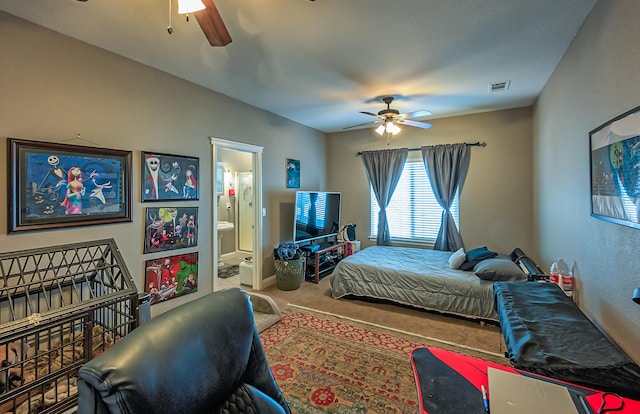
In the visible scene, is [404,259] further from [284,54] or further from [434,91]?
[284,54]

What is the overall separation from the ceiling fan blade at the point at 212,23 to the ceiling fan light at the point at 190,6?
0.19 ft

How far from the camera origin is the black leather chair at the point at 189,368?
2.13 feet

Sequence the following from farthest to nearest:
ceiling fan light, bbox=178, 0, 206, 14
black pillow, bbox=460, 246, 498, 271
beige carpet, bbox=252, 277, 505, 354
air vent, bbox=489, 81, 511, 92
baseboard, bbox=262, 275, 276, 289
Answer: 1. baseboard, bbox=262, 275, 276, 289
2. black pillow, bbox=460, 246, 498, 271
3. air vent, bbox=489, 81, 511, 92
4. beige carpet, bbox=252, 277, 505, 354
5. ceiling fan light, bbox=178, 0, 206, 14

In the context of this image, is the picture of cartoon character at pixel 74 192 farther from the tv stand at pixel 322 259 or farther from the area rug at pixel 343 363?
the tv stand at pixel 322 259

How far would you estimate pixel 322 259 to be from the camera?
506cm

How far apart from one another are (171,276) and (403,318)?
267 centimetres

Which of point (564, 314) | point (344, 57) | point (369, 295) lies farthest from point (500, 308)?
point (344, 57)

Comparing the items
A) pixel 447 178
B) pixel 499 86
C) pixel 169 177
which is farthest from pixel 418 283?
pixel 169 177

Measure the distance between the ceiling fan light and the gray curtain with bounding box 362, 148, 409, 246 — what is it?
4298mm

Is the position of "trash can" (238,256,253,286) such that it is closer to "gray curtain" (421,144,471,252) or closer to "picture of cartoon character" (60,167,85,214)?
"picture of cartoon character" (60,167,85,214)

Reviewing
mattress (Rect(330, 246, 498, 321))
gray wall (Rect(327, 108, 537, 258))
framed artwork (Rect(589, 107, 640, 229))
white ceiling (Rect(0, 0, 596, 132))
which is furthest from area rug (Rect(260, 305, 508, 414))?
white ceiling (Rect(0, 0, 596, 132))

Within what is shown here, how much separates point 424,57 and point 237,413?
303cm

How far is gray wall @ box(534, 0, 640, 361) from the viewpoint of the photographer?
1.54m

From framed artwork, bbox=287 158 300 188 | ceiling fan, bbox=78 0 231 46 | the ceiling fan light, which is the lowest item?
framed artwork, bbox=287 158 300 188
